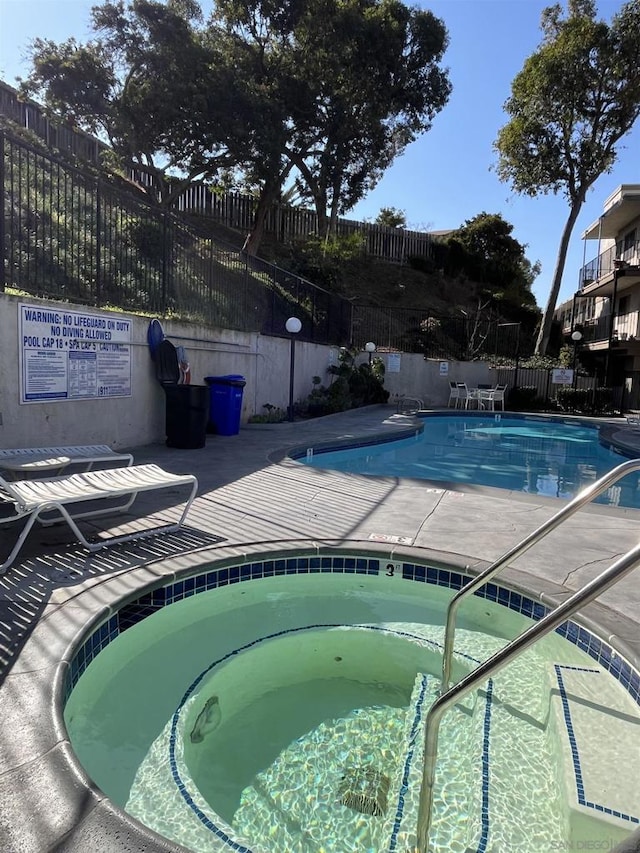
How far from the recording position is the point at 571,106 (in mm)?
19906

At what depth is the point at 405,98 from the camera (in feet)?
59.1

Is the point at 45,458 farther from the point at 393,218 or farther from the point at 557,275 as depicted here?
the point at 393,218

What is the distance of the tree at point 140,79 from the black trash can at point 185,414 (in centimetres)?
1040

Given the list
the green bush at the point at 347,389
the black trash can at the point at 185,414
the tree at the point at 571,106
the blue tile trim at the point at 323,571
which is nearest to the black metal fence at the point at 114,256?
the black trash can at the point at 185,414

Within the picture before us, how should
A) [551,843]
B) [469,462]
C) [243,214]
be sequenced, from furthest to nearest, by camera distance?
[243,214]
[469,462]
[551,843]

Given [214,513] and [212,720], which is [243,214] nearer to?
[214,513]

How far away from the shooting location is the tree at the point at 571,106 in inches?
737

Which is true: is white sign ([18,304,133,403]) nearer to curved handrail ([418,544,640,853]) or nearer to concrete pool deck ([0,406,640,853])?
concrete pool deck ([0,406,640,853])

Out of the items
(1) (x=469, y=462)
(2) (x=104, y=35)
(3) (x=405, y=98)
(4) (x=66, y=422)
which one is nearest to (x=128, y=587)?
(4) (x=66, y=422)

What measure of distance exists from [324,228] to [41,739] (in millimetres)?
21622

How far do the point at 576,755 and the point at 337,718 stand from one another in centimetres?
99

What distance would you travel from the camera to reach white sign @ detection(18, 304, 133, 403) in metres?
5.16

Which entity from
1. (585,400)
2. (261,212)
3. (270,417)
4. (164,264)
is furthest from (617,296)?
(164,264)

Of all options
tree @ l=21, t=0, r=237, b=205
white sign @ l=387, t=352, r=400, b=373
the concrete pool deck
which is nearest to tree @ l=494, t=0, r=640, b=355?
white sign @ l=387, t=352, r=400, b=373
